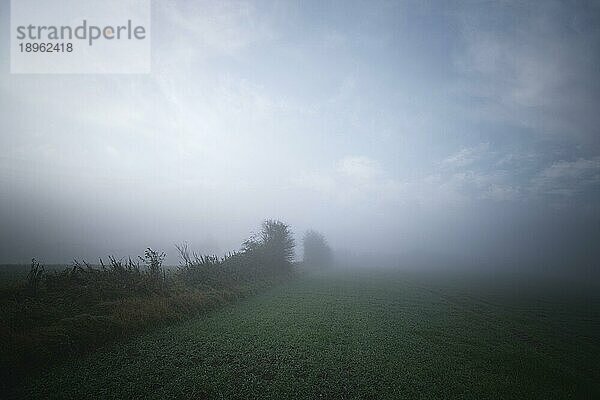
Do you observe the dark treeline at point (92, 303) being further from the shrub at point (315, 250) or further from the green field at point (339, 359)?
the shrub at point (315, 250)

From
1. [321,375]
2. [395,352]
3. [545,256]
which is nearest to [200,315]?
[321,375]

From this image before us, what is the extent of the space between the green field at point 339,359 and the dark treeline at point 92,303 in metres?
1.04

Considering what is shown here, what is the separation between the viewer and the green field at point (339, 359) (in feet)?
27.8

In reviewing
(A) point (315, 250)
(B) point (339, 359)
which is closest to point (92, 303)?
(B) point (339, 359)


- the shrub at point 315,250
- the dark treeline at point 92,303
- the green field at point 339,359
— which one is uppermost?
the dark treeline at point 92,303

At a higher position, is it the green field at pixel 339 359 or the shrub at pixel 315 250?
the green field at pixel 339 359

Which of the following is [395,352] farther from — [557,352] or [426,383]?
[557,352]

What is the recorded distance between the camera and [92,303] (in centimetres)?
1420

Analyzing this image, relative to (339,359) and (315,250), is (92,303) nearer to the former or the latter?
(339,359)

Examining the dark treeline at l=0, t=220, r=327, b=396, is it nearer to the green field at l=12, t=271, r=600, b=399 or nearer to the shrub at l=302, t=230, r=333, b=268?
the green field at l=12, t=271, r=600, b=399

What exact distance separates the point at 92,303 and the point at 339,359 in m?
13.7

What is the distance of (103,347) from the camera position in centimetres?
1094

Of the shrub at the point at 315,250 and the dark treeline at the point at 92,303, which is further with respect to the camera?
the shrub at the point at 315,250

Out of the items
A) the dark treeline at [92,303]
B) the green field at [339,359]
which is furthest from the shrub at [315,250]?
the green field at [339,359]
